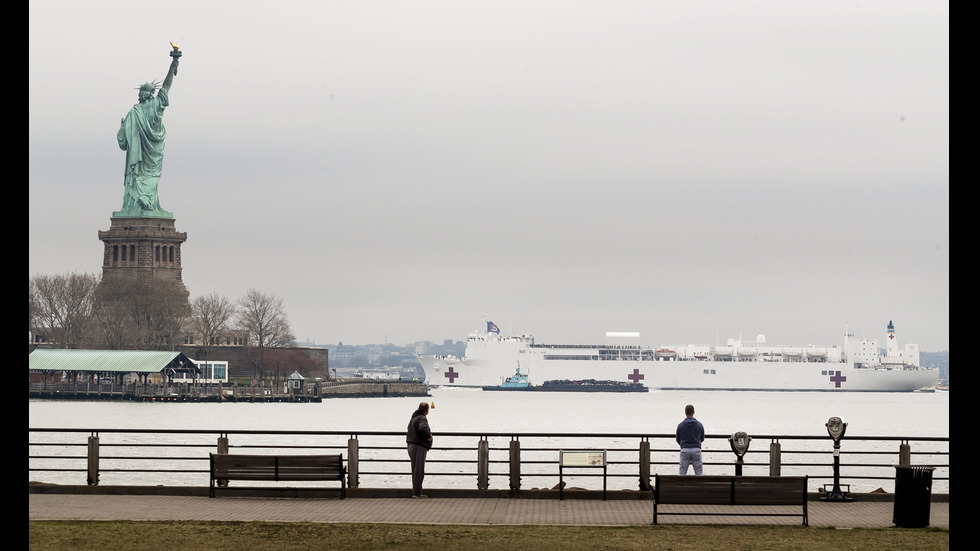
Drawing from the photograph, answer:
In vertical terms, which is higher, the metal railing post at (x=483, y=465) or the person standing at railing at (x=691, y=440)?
the person standing at railing at (x=691, y=440)

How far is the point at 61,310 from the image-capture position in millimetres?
144625

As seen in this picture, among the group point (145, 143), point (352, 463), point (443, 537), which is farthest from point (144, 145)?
point (443, 537)

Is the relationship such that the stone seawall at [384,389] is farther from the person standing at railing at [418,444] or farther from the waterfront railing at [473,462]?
the person standing at railing at [418,444]

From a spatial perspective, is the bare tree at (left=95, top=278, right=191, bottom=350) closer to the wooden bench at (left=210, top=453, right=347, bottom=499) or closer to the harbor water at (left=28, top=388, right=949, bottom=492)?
the harbor water at (left=28, top=388, right=949, bottom=492)

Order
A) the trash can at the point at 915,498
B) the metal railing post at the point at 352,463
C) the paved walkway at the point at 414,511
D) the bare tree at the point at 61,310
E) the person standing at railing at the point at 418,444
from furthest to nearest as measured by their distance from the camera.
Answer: the bare tree at the point at 61,310, the metal railing post at the point at 352,463, the person standing at railing at the point at 418,444, the paved walkway at the point at 414,511, the trash can at the point at 915,498

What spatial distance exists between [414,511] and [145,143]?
13502 centimetres

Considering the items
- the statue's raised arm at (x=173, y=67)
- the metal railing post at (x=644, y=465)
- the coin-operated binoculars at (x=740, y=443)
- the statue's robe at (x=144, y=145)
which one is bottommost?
the metal railing post at (x=644, y=465)

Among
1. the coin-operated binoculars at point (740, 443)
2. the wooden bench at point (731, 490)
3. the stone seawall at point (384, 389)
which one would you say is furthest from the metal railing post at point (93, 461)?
the stone seawall at point (384, 389)

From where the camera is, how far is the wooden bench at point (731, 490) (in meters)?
15.7

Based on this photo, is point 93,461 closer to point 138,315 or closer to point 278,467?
point 278,467

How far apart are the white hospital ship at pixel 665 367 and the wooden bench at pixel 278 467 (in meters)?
163

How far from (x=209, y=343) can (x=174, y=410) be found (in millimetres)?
38748

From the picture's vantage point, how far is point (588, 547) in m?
14.0
